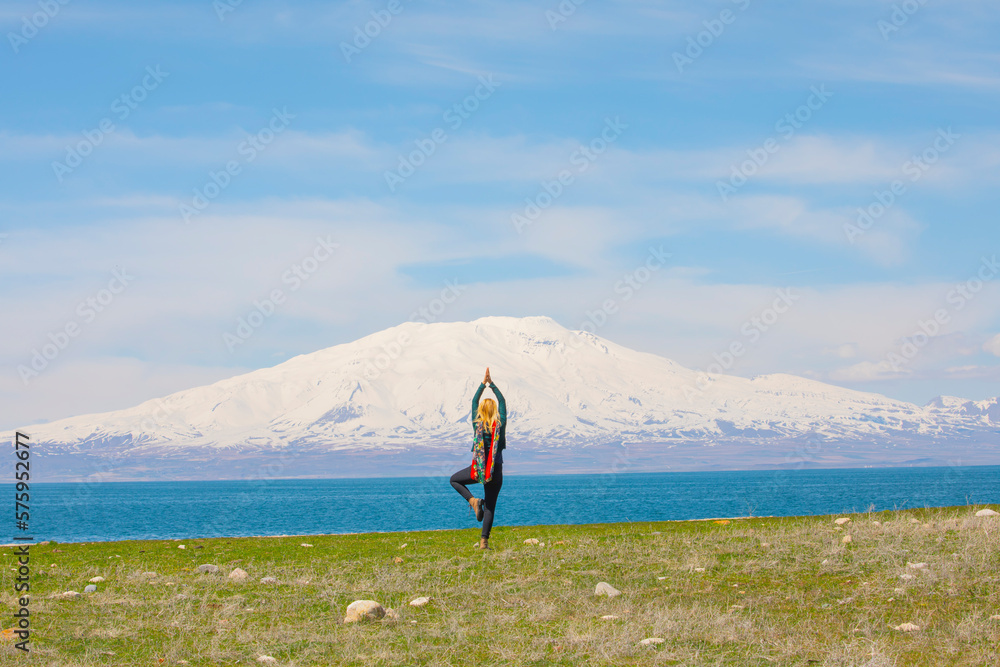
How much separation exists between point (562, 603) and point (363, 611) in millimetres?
3138

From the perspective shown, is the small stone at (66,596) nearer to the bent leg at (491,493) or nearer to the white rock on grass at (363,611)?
the white rock on grass at (363,611)

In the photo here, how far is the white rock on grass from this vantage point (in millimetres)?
13328

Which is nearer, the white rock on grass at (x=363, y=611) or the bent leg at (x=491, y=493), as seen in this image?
the white rock on grass at (x=363, y=611)

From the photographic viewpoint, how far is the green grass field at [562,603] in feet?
37.1

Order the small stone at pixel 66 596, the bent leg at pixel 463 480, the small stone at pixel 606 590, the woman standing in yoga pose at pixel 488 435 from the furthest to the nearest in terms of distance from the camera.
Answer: the bent leg at pixel 463 480, the woman standing in yoga pose at pixel 488 435, the small stone at pixel 66 596, the small stone at pixel 606 590

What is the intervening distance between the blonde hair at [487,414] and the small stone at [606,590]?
420cm

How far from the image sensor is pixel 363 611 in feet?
44.0

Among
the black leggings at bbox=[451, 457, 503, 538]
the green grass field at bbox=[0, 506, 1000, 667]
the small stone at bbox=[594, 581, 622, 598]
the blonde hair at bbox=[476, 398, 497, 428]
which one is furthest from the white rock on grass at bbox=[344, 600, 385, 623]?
the blonde hair at bbox=[476, 398, 497, 428]

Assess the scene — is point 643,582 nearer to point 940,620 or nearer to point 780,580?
point 780,580

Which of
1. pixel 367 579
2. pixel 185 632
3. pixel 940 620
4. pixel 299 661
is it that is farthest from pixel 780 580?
pixel 185 632

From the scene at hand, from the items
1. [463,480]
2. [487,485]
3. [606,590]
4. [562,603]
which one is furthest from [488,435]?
[562,603]

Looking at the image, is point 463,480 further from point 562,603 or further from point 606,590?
point 562,603

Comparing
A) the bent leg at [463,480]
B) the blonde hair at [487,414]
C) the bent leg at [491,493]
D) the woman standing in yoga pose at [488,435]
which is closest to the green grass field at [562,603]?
the bent leg at [491,493]

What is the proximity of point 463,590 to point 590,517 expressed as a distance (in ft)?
283
